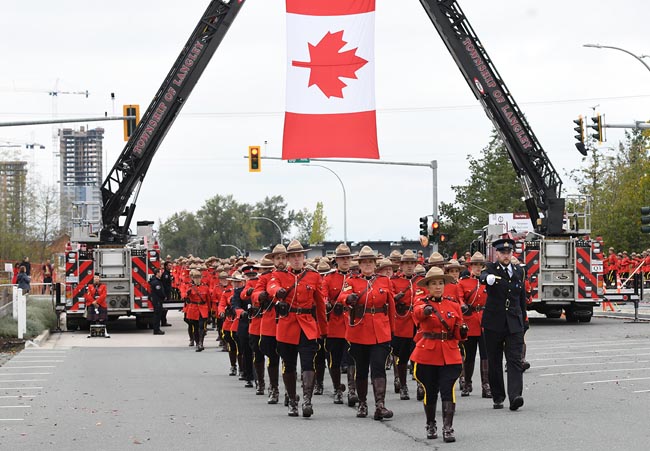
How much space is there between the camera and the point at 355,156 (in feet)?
59.6

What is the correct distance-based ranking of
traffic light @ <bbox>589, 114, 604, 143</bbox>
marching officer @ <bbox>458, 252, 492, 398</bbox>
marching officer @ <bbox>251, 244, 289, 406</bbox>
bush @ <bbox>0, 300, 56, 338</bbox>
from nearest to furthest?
marching officer @ <bbox>251, 244, 289, 406</bbox>, marching officer @ <bbox>458, 252, 492, 398</bbox>, bush @ <bbox>0, 300, 56, 338</bbox>, traffic light @ <bbox>589, 114, 604, 143</bbox>

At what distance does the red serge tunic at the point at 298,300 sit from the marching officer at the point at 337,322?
44 cm

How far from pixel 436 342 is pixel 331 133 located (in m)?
7.03

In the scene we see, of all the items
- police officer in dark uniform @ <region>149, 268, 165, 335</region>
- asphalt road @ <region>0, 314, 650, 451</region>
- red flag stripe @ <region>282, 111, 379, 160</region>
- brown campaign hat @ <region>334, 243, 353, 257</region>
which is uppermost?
red flag stripe @ <region>282, 111, 379, 160</region>

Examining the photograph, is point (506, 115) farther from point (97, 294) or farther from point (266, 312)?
point (266, 312)

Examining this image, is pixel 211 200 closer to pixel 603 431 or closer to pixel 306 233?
pixel 306 233

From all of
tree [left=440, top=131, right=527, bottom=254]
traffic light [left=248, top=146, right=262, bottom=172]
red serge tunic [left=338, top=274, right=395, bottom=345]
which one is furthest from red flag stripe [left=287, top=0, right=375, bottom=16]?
tree [left=440, top=131, right=527, bottom=254]

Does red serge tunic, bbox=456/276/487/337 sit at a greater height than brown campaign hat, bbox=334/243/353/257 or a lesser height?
lesser

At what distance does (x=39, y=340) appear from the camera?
2778 centimetres

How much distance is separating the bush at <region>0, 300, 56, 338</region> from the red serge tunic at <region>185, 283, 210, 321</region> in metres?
5.34

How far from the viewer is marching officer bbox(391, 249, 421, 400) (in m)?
15.1

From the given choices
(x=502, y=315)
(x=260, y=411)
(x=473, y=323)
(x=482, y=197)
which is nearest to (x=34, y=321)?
(x=260, y=411)

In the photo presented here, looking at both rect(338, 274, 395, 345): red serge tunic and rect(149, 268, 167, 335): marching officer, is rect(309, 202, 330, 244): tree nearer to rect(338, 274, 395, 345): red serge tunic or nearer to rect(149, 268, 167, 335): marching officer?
rect(149, 268, 167, 335): marching officer

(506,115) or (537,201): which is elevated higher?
(506,115)
